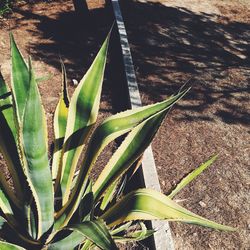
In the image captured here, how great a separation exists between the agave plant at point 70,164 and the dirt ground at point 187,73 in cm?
53

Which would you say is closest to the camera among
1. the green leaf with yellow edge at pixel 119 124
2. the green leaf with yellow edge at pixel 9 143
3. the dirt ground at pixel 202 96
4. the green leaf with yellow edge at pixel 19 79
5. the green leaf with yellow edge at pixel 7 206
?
the green leaf with yellow edge at pixel 119 124

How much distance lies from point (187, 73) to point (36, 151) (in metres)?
3.88

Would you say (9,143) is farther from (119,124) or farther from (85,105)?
(119,124)

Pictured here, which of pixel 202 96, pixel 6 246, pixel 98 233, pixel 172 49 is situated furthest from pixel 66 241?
pixel 172 49

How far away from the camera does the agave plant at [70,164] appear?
173 centimetres

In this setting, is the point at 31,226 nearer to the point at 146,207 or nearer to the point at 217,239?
the point at 146,207

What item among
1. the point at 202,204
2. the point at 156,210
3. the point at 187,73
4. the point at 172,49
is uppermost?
the point at 156,210

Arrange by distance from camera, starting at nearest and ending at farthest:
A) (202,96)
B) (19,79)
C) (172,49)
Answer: (19,79)
(202,96)
(172,49)

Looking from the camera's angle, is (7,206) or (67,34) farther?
Answer: (67,34)

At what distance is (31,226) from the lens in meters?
2.17

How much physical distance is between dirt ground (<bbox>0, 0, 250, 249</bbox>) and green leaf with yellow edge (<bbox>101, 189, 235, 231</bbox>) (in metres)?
1.03

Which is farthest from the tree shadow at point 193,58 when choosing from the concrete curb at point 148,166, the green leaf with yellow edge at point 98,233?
the green leaf with yellow edge at point 98,233

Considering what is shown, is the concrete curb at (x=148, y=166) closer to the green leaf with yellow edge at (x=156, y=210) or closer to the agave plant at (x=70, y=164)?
the agave plant at (x=70, y=164)

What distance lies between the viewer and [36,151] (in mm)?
1722
